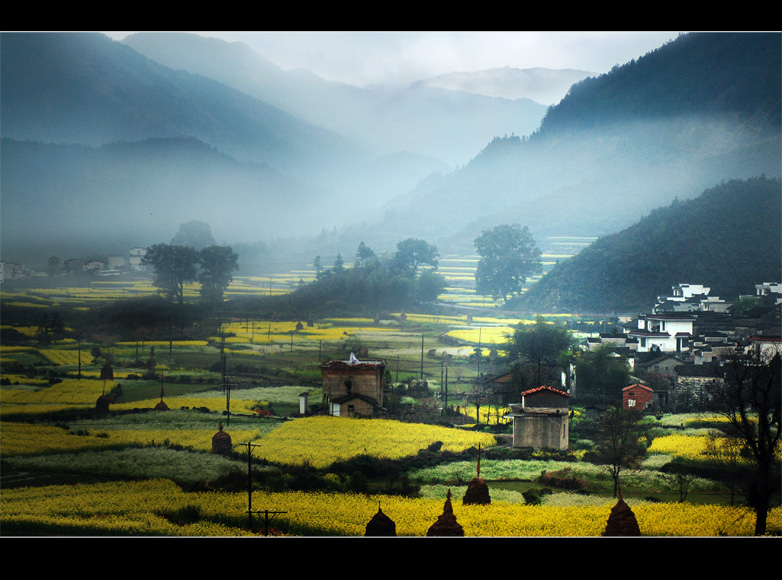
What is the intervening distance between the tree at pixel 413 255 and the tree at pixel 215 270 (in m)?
2.18

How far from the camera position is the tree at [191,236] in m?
8.23

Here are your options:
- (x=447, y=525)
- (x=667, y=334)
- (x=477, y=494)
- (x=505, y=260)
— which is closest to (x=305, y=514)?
(x=447, y=525)

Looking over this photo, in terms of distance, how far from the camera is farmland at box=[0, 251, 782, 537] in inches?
258

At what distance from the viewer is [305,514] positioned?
6.57 meters

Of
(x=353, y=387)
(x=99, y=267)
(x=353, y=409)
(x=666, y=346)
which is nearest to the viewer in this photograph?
(x=353, y=409)

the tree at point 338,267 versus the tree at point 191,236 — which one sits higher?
the tree at point 191,236

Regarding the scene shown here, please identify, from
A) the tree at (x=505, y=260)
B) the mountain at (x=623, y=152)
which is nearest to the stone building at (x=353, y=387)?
the tree at (x=505, y=260)

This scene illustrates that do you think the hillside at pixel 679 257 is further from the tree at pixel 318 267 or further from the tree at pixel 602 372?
the tree at pixel 318 267

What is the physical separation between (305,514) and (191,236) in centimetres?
386

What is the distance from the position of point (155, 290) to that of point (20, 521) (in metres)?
3.10

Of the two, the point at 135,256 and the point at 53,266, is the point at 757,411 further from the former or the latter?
the point at 53,266

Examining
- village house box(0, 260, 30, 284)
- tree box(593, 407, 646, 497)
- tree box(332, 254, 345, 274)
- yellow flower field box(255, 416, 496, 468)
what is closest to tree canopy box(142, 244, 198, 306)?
village house box(0, 260, 30, 284)

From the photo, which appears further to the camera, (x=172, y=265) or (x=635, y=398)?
(x=172, y=265)

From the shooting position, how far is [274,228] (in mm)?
8758
